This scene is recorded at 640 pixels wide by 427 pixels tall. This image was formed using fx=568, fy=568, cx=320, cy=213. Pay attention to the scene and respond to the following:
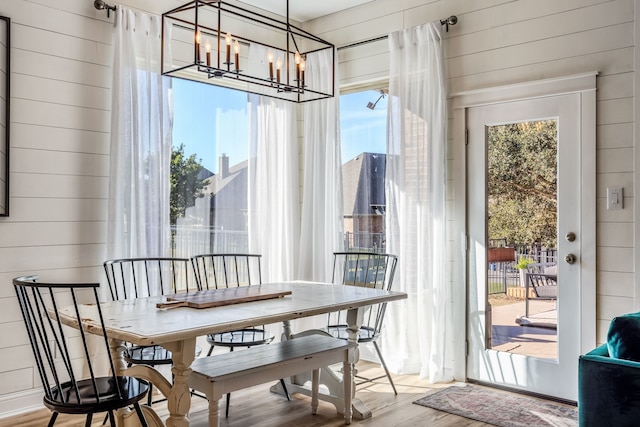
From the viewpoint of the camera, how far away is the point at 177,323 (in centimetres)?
233

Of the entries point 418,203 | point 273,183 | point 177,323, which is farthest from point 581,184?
point 177,323

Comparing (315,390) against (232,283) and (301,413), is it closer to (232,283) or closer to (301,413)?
(301,413)

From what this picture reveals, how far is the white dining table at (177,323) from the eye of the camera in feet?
7.25

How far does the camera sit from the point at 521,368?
12.2 ft

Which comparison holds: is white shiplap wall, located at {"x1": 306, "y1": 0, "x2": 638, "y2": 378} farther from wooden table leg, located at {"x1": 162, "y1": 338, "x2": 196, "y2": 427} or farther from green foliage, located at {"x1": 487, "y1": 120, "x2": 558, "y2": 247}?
wooden table leg, located at {"x1": 162, "y1": 338, "x2": 196, "y2": 427}

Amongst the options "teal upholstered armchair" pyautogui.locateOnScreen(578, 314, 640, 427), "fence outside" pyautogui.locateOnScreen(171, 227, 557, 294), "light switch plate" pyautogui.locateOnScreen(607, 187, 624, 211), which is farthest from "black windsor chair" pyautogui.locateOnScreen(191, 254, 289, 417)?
"light switch plate" pyautogui.locateOnScreen(607, 187, 624, 211)

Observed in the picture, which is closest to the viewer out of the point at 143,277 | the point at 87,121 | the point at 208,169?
the point at 87,121

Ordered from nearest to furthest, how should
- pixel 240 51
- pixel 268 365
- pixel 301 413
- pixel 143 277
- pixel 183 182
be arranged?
pixel 268 365 → pixel 301 413 → pixel 143 277 → pixel 183 182 → pixel 240 51

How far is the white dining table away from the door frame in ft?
3.77

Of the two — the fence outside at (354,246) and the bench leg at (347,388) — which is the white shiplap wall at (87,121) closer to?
the fence outside at (354,246)

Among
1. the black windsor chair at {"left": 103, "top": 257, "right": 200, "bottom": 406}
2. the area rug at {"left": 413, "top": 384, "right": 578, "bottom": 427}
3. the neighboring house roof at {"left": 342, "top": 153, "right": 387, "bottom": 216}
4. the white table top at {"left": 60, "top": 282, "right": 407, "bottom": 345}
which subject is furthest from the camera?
the neighboring house roof at {"left": 342, "top": 153, "right": 387, "bottom": 216}

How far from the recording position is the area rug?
3.20 meters

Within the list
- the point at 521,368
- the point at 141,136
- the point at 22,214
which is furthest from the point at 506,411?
the point at 22,214

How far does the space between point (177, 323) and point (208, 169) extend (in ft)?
7.36
